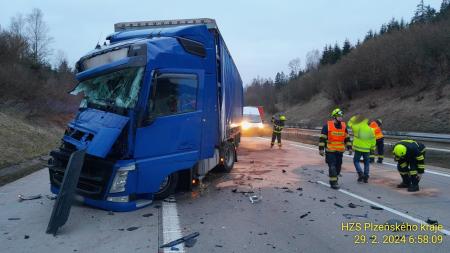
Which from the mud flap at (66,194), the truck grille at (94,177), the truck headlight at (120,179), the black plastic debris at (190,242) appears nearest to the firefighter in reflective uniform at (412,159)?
the black plastic debris at (190,242)

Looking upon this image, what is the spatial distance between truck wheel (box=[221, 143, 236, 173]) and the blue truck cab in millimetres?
2309

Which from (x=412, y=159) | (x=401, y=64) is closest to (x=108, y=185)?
(x=412, y=159)

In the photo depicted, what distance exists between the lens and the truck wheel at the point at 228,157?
34.3ft

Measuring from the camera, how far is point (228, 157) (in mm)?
10836

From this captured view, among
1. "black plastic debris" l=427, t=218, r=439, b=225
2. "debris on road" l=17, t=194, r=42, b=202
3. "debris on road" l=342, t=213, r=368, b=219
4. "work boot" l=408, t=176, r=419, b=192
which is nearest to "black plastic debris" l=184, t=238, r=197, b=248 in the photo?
"debris on road" l=342, t=213, r=368, b=219

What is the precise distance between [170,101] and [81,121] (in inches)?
66.0

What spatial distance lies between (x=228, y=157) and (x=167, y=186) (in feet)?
11.7

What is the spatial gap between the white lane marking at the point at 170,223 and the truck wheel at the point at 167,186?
153mm

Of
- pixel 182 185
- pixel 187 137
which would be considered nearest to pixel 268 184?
pixel 182 185

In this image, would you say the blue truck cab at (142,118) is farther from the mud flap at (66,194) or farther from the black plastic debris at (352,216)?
the black plastic debris at (352,216)

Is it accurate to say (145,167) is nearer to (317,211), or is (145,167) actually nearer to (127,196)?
(127,196)

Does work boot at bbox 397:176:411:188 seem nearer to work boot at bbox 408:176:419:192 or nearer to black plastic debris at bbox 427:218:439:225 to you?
work boot at bbox 408:176:419:192

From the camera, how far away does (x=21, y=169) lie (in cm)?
1248

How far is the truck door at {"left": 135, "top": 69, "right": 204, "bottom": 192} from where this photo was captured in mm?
6543
